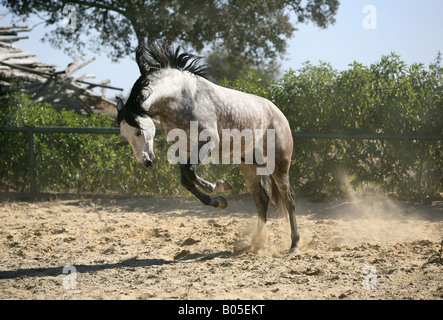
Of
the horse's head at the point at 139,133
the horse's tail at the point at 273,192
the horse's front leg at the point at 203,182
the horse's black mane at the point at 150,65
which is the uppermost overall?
the horse's black mane at the point at 150,65

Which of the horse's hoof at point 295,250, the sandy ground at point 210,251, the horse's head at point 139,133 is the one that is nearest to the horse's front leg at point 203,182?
the horse's head at point 139,133

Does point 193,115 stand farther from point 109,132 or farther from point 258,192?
point 109,132

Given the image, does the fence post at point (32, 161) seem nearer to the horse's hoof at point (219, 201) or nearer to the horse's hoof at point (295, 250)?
the horse's hoof at point (219, 201)

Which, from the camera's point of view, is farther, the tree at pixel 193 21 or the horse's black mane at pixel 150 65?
the tree at pixel 193 21

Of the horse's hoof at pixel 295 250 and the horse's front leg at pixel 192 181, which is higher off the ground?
the horse's front leg at pixel 192 181

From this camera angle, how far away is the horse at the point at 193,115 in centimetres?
420

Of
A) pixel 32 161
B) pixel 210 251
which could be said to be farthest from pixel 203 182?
pixel 32 161

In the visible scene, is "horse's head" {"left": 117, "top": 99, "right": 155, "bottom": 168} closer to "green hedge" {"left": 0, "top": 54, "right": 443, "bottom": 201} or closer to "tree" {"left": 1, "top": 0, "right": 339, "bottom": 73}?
"green hedge" {"left": 0, "top": 54, "right": 443, "bottom": 201}

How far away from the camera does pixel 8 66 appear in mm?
15430

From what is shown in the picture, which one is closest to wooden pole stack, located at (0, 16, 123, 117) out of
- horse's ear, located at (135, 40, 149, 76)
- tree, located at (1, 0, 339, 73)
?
tree, located at (1, 0, 339, 73)

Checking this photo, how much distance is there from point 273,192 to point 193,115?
1.82m

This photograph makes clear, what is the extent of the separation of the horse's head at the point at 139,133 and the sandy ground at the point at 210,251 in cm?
108

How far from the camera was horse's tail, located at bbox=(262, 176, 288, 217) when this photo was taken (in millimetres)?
5716

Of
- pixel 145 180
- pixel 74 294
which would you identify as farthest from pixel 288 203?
pixel 145 180
